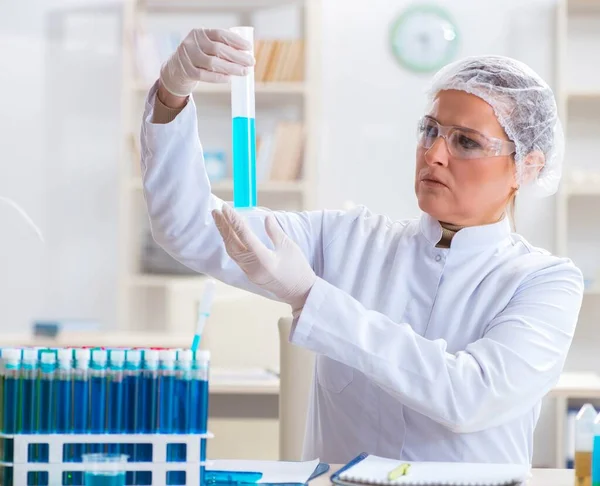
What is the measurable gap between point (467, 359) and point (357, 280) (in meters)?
0.37

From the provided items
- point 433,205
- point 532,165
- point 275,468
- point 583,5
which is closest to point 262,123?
point 583,5

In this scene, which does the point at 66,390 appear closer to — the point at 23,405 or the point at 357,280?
the point at 23,405

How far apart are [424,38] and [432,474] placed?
3634 mm

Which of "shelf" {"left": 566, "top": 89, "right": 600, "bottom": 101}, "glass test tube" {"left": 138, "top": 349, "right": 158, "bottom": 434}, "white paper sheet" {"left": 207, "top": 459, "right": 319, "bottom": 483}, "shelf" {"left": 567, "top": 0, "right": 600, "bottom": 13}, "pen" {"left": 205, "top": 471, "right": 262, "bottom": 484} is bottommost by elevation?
"white paper sheet" {"left": 207, "top": 459, "right": 319, "bottom": 483}

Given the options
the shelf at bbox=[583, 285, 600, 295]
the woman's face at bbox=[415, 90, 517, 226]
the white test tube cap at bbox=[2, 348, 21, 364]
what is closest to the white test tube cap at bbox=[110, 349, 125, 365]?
the white test tube cap at bbox=[2, 348, 21, 364]

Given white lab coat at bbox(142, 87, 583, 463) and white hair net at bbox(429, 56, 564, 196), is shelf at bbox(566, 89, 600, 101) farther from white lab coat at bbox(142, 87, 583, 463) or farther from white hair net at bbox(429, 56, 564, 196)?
white lab coat at bbox(142, 87, 583, 463)

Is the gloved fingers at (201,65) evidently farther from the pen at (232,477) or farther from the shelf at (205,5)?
the shelf at (205,5)

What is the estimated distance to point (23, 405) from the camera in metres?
1.13

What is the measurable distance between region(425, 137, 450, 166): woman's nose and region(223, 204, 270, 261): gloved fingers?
44 cm

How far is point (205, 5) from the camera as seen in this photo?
4594 mm

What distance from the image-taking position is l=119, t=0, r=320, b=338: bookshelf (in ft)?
14.3

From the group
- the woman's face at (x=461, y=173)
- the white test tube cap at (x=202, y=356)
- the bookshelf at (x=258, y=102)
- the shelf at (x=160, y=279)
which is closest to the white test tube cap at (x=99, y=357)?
the white test tube cap at (x=202, y=356)

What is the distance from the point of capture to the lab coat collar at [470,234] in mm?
1743

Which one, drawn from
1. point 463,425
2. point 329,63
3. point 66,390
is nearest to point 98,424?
point 66,390
